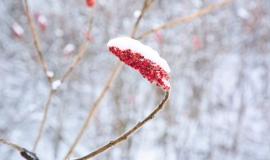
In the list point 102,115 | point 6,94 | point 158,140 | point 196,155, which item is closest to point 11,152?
point 6,94

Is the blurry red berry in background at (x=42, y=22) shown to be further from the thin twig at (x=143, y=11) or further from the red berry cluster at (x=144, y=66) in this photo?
the red berry cluster at (x=144, y=66)

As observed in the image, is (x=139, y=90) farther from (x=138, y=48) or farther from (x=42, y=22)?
(x=138, y=48)

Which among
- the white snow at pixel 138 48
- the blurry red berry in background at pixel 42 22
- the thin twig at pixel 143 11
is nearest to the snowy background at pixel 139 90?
the blurry red berry in background at pixel 42 22

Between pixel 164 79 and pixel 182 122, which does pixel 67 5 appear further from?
pixel 164 79

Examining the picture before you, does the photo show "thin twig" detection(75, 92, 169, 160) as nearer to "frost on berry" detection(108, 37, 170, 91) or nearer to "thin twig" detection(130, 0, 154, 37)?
"frost on berry" detection(108, 37, 170, 91)

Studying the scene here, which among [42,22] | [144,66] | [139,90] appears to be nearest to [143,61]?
[144,66]

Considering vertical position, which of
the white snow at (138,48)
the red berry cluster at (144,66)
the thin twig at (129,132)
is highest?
the white snow at (138,48)
